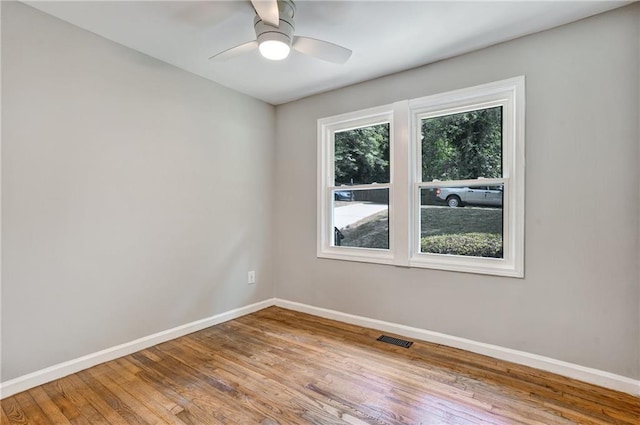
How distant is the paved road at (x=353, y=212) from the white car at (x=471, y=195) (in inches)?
22.4

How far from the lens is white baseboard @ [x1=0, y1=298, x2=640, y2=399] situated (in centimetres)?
199

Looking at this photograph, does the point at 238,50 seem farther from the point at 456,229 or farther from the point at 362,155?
the point at 456,229

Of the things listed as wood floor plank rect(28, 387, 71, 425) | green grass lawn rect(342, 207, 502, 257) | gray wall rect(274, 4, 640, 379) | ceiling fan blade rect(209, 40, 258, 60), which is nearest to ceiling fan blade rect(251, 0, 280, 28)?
ceiling fan blade rect(209, 40, 258, 60)

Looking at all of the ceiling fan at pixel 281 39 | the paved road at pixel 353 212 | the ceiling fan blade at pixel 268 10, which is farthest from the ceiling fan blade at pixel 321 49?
the paved road at pixel 353 212

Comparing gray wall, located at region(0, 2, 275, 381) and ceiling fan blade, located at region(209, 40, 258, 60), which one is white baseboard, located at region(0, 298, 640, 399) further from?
ceiling fan blade, located at region(209, 40, 258, 60)

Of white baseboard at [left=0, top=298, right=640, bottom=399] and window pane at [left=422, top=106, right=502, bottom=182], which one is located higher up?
window pane at [left=422, top=106, right=502, bottom=182]

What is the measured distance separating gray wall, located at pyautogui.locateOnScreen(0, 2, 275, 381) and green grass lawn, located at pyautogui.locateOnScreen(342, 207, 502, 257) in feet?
5.13

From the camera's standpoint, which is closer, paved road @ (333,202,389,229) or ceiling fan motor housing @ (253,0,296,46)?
ceiling fan motor housing @ (253,0,296,46)

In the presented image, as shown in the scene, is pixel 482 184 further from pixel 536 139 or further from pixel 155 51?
pixel 155 51

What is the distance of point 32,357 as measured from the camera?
6.64ft

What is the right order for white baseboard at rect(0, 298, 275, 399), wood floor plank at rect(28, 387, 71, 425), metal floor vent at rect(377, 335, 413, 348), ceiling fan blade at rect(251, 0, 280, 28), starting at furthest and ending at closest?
metal floor vent at rect(377, 335, 413, 348), white baseboard at rect(0, 298, 275, 399), wood floor plank at rect(28, 387, 71, 425), ceiling fan blade at rect(251, 0, 280, 28)

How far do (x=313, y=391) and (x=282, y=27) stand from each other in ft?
7.52

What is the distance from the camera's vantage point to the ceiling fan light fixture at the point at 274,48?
74.3 inches

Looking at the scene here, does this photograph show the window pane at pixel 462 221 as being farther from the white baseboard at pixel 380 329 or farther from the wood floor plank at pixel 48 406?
the wood floor plank at pixel 48 406
